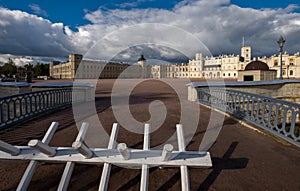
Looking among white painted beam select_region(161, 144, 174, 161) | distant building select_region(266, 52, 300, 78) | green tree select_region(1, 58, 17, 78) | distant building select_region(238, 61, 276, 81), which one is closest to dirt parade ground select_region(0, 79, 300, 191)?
white painted beam select_region(161, 144, 174, 161)

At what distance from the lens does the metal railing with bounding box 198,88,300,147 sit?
3580mm

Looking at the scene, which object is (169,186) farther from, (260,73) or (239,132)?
(260,73)

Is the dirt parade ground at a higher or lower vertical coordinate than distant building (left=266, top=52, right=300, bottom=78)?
lower

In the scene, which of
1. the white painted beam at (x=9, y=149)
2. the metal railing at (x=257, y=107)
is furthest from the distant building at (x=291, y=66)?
the white painted beam at (x=9, y=149)

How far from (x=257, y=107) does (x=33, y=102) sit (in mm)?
7774

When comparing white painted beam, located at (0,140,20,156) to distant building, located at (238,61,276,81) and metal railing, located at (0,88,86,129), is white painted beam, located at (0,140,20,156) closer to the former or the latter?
metal railing, located at (0,88,86,129)

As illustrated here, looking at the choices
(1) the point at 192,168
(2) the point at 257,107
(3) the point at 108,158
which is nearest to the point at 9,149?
(3) the point at 108,158

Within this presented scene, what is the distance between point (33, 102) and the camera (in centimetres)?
680

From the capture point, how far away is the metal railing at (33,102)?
4519mm

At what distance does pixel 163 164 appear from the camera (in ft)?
7.39

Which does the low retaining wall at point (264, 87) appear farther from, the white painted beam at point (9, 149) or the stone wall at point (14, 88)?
the stone wall at point (14, 88)

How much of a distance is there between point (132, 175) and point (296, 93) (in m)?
11.2

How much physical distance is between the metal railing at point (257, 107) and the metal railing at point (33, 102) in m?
6.32

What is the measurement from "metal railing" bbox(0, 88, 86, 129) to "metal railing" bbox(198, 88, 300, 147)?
632 cm
